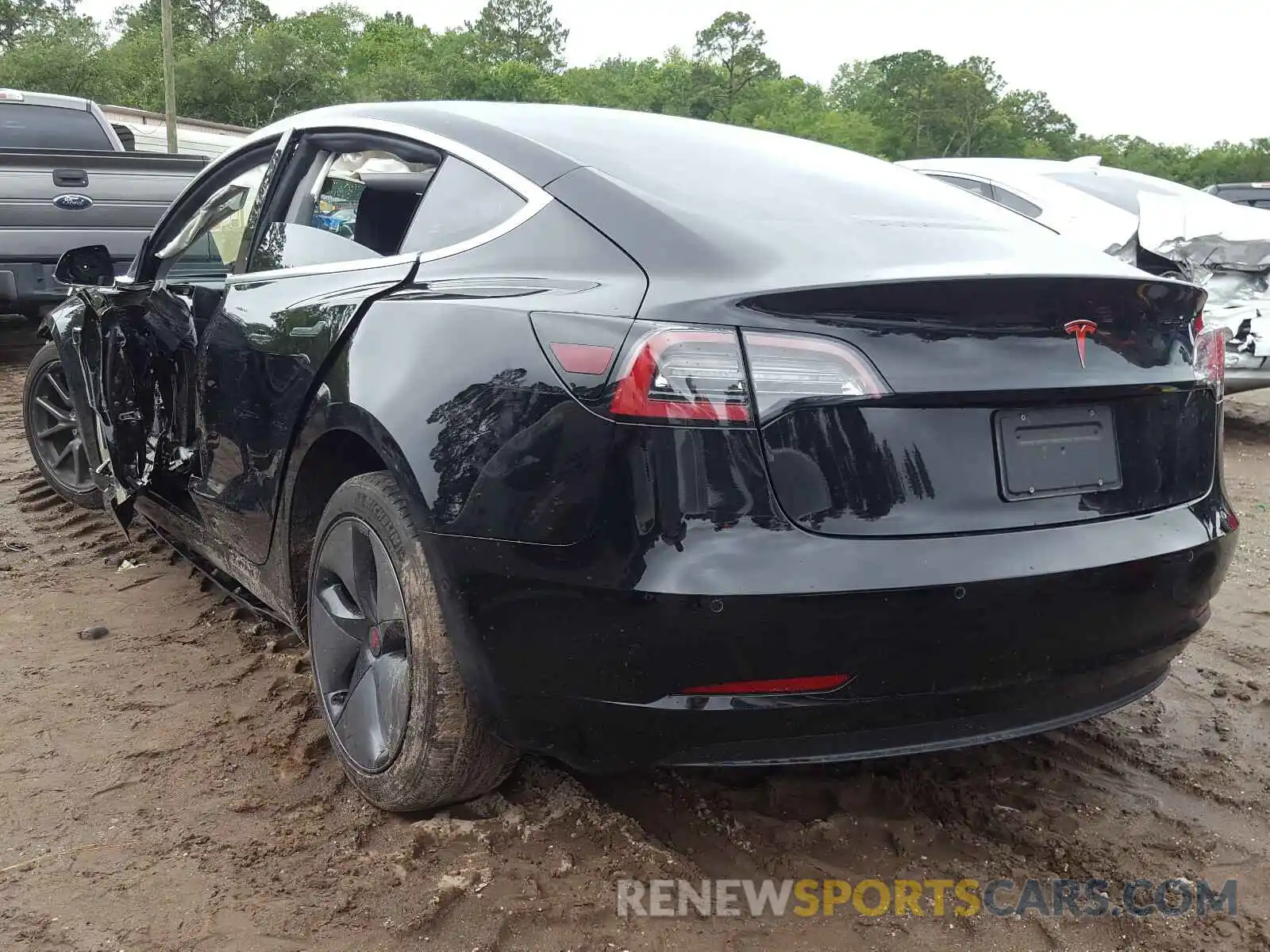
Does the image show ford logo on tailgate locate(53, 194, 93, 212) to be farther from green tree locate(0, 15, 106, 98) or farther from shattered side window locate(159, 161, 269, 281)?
green tree locate(0, 15, 106, 98)

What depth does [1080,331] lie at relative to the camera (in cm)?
196

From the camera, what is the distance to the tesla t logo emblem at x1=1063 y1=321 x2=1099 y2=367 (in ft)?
6.41

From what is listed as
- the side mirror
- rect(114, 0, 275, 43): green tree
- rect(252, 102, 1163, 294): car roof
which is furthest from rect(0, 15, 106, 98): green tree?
rect(252, 102, 1163, 294): car roof

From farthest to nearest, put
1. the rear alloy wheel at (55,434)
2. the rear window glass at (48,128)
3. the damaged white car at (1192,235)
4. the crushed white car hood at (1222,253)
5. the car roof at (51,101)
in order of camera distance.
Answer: the car roof at (51,101) < the rear window glass at (48,128) < the crushed white car hood at (1222,253) < the damaged white car at (1192,235) < the rear alloy wheel at (55,434)

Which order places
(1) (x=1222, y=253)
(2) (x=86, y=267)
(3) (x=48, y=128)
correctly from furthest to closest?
1. (3) (x=48, y=128)
2. (1) (x=1222, y=253)
3. (2) (x=86, y=267)

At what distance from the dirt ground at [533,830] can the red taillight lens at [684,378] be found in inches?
38.5

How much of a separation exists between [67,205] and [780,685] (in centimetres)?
697

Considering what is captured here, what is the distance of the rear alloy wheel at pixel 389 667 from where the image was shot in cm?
211

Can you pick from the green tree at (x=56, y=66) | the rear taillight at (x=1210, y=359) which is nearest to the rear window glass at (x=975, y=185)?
the rear taillight at (x=1210, y=359)

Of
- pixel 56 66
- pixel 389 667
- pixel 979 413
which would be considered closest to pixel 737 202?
pixel 979 413

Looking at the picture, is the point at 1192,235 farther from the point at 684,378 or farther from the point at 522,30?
the point at 522,30

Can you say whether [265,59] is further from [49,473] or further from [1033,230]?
[1033,230]

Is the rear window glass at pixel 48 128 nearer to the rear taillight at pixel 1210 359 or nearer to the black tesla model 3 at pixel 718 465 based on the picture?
the black tesla model 3 at pixel 718 465

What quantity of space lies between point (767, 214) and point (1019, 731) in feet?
3.59
